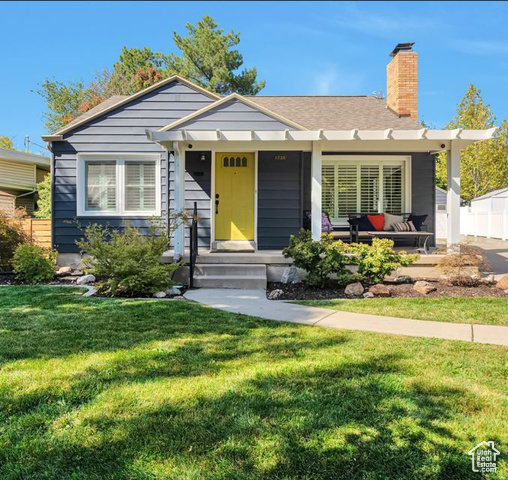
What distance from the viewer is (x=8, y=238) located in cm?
855

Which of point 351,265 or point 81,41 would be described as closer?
point 351,265

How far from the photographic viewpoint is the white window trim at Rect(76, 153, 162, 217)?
31.8 ft

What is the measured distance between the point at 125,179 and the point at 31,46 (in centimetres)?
723

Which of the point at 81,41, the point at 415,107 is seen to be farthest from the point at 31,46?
the point at 415,107

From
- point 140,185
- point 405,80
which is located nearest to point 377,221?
point 405,80

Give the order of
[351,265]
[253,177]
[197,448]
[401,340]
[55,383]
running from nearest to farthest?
[197,448], [55,383], [401,340], [351,265], [253,177]

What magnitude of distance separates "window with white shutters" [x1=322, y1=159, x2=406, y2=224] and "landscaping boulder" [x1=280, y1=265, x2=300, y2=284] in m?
3.54

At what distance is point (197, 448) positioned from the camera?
2150 mm

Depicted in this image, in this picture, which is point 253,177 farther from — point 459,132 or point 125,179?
point 459,132

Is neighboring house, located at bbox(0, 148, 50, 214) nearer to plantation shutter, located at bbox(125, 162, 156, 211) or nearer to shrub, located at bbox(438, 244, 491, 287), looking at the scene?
plantation shutter, located at bbox(125, 162, 156, 211)

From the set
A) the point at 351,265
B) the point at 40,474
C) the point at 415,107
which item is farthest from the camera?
the point at 415,107

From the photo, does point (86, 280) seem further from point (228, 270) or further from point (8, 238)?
point (228, 270)

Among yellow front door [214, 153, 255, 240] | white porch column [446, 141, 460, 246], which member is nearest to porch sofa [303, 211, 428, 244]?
yellow front door [214, 153, 255, 240]

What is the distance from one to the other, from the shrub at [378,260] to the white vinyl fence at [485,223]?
15470 mm
